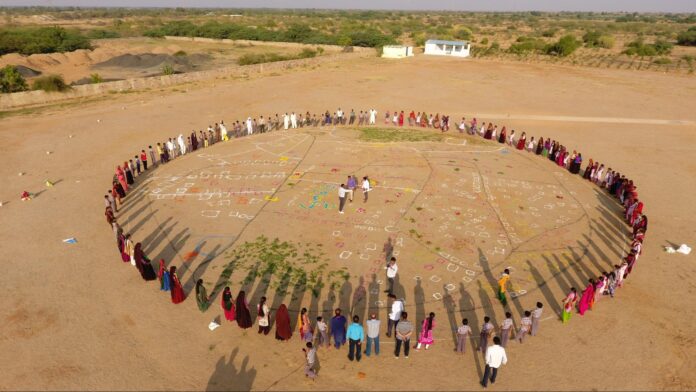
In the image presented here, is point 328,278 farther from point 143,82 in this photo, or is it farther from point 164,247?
point 143,82

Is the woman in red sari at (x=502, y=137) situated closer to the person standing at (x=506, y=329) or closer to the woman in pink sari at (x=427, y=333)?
the person standing at (x=506, y=329)

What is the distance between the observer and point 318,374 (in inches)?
426

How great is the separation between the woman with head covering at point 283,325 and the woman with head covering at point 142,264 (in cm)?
530

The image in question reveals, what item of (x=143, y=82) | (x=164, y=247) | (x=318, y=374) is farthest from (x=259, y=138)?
(x=143, y=82)

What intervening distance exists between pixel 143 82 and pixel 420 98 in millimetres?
28838

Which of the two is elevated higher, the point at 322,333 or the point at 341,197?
the point at 341,197

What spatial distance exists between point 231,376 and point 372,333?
12.0 ft

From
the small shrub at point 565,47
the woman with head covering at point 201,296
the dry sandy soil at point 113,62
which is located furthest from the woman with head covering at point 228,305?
the small shrub at point 565,47

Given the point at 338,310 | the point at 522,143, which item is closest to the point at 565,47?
the point at 522,143

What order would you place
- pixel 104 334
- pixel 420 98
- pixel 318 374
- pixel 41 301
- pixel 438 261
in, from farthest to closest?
pixel 420 98 → pixel 438 261 → pixel 41 301 → pixel 104 334 → pixel 318 374

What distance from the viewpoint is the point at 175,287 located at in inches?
513

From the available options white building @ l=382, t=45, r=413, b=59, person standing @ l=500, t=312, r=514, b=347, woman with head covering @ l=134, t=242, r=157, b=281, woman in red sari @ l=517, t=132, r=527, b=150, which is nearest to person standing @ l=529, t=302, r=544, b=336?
person standing @ l=500, t=312, r=514, b=347

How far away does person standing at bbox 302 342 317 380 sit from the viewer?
33.7 ft

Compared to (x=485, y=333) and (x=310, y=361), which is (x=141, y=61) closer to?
(x=310, y=361)
